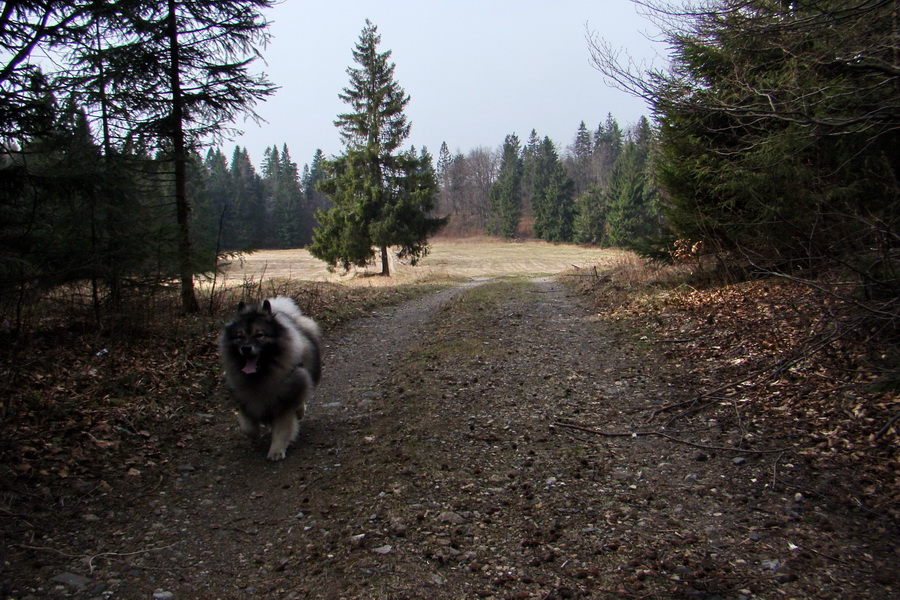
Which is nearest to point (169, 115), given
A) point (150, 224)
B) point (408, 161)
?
point (150, 224)

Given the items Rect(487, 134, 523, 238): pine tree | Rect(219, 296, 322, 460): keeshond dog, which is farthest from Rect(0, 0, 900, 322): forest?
Rect(487, 134, 523, 238): pine tree

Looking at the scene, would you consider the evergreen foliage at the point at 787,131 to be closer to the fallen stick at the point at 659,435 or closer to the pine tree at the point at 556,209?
the fallen stick at the point at 659,435

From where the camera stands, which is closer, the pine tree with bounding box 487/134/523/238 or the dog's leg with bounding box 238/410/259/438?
the dog's leg with bounding box 238/410/259/438

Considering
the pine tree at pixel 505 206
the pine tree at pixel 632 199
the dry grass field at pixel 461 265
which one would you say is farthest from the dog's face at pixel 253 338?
the pine tree at pixel 505 206

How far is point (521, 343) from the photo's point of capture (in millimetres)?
9203

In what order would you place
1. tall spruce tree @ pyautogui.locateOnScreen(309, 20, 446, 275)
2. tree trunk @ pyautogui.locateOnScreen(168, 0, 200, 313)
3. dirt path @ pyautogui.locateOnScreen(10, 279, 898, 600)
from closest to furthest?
dirt path @ pyautogui.locateOnScreen(10, 279, 898, 600) < tree trunk @ pyautogui.locateOnScreen(168, 0, 200, 313) < tall spruce tree @ pyautogui.locateOnScreen(309, 20, 446, 275)

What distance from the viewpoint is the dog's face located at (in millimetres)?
4695

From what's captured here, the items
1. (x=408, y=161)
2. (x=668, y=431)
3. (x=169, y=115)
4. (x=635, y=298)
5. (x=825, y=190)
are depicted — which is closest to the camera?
(x=668, y=431)

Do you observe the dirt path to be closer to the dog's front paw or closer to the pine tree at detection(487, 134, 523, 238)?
the dog's front paw

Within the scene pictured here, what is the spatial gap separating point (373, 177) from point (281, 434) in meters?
26.5

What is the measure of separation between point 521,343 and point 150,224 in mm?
6869

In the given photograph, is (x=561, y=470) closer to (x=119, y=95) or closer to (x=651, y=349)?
(x=651, y=349)

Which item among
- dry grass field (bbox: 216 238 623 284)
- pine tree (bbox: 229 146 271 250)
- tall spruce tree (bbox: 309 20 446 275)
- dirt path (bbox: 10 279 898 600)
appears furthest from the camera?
pine tree (bbox: 229 146 271 250)

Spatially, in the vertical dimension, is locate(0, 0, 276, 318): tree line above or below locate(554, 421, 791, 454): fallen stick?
above
